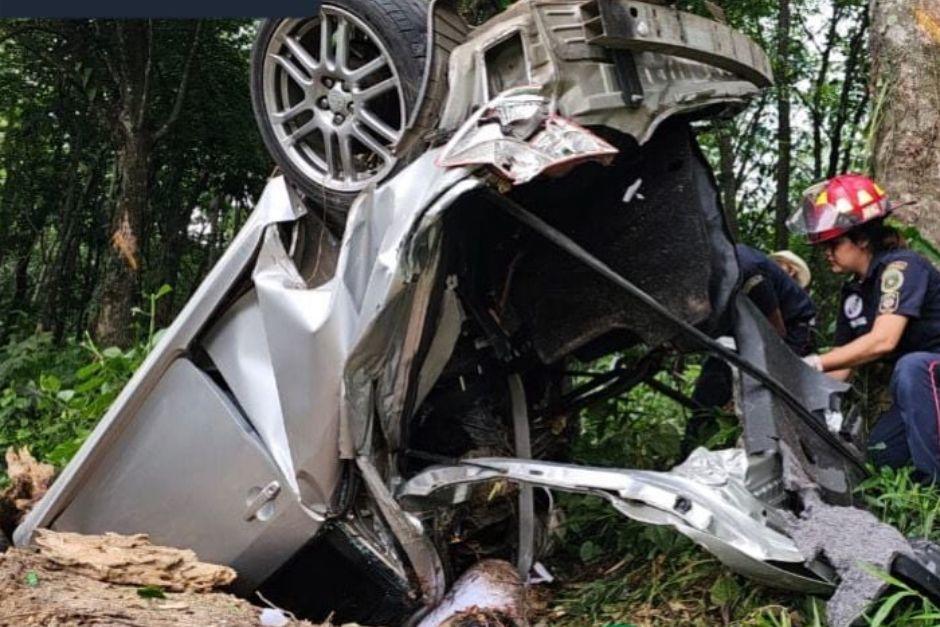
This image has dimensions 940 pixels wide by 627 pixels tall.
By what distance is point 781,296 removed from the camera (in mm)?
4707

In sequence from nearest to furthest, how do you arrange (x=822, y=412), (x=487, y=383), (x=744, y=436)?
(x=744, y=436) < (x=822, y=412) < (x=487, y=383)

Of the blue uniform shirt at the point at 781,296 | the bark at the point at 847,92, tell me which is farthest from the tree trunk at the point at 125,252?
→ the bark at the point at 847,92

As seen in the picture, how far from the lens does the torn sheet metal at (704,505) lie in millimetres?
2588

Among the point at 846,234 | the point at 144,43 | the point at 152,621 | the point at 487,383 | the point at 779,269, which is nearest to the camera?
the point at 152,621

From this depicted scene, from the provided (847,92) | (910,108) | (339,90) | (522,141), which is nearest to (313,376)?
(522,141)

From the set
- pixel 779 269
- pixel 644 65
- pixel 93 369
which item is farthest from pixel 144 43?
pixel 644 65

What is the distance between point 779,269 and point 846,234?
26.2 inches

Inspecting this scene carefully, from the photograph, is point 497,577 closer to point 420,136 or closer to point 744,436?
point 744,436

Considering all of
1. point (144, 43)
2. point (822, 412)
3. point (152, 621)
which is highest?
point (144, 43)

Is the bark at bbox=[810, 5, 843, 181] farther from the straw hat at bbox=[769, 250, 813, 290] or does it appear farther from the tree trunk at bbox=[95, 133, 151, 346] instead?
the straw hat at bbox=[769, 250, 813, 290]

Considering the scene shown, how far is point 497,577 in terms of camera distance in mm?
3164

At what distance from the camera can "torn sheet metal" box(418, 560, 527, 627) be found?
115 inches

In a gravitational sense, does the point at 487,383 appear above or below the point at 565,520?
above

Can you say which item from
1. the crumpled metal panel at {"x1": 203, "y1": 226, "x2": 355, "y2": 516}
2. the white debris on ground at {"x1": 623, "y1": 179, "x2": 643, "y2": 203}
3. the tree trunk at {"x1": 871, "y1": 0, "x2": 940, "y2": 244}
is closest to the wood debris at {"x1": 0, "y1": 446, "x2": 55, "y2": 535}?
the crumpled metal panel at {"x1": 203, "y1": 226, "x2": 355, "y2": 516}
